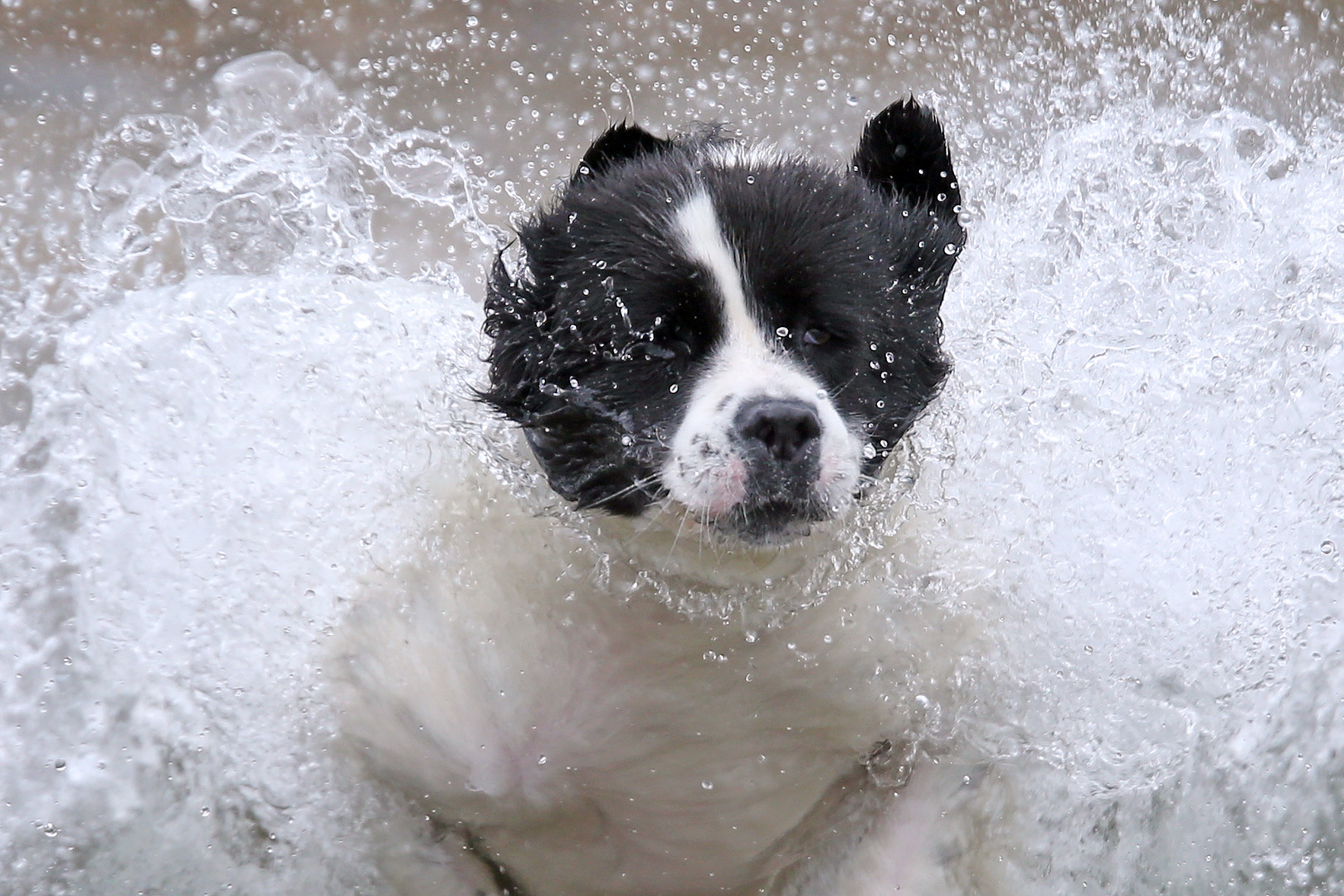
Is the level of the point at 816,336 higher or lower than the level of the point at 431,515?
higher

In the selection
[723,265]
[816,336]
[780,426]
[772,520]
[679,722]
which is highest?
[723,265]

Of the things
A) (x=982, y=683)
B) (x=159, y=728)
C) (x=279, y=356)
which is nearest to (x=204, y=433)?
(x=279, y=356)

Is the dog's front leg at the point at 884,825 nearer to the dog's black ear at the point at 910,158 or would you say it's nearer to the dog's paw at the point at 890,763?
the dog's paw at the point at 890,763

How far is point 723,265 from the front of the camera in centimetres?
262

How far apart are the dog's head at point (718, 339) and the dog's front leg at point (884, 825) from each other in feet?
2.47

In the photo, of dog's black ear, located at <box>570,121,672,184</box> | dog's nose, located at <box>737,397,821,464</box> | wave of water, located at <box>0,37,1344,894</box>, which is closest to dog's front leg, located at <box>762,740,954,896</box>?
wave of water, located at <box>0,37,1344,894</box>

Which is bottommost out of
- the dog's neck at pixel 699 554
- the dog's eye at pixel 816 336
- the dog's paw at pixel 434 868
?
the dog's paw at pixel 434 868

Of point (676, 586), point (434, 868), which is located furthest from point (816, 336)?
point (434, 868)

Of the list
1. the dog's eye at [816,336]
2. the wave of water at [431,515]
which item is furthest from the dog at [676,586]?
the wave of water at [431,515]

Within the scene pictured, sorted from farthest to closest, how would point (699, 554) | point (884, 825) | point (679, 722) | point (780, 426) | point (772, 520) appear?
point (884, 825) → point (679, 722) → point (699, 554) → point (772, 520) → point (780, 426)

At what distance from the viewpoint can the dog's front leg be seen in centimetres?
316

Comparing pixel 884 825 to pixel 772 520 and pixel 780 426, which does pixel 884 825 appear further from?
pixel 780 426

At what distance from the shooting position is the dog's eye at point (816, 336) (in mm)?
2666

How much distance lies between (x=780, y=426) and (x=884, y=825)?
113 centimetres
